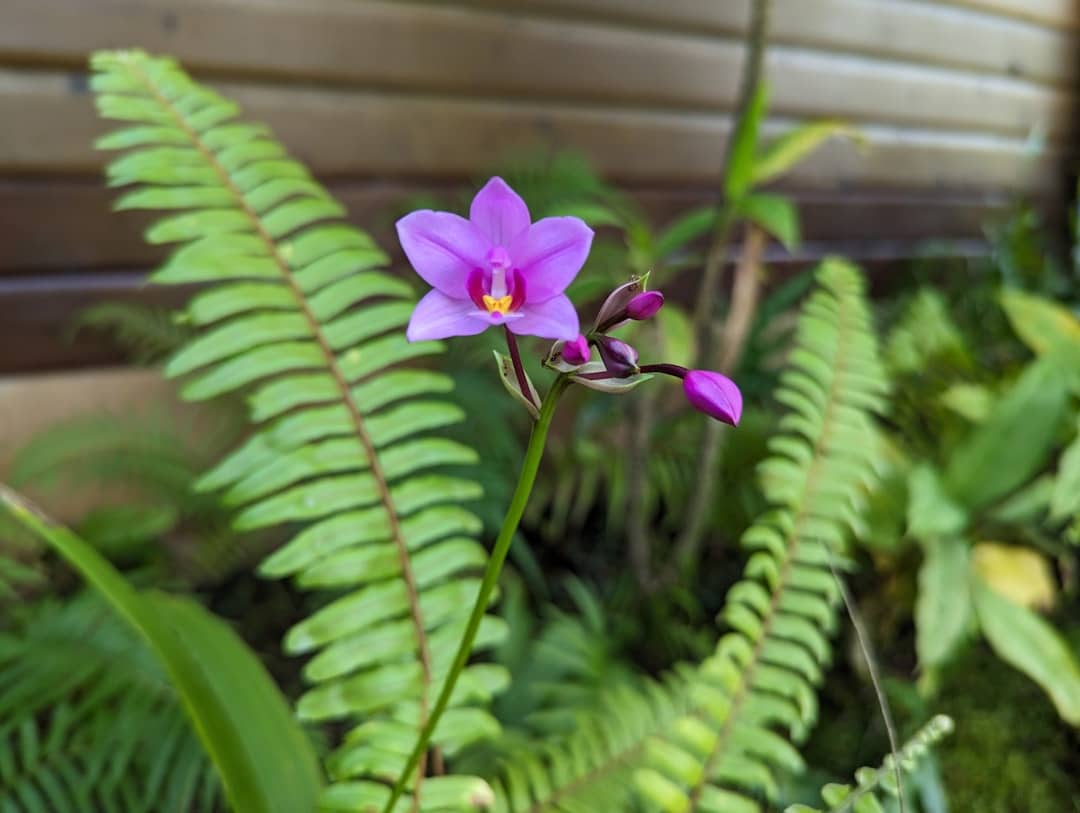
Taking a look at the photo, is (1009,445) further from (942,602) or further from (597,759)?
(597,759)

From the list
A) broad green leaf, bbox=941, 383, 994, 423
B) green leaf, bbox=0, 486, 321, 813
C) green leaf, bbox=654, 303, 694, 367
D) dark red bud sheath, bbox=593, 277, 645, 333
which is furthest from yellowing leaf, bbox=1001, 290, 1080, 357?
green leaf, bbox=0, 486, 321, 813

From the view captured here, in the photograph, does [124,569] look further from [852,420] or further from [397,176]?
[852,420]

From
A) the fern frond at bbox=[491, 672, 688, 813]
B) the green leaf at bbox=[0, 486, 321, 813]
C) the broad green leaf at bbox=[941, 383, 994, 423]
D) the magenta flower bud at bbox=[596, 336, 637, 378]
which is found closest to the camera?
the magenta flower bud at bbox=[596, 336, 637, 378]

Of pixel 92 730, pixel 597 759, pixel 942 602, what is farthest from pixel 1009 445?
pixel 92 730

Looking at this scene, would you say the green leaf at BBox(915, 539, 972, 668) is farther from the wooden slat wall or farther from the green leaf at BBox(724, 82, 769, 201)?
the wooden slat wall

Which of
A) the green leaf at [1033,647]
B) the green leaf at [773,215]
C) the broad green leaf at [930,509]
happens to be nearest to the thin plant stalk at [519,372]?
the green leaf at [773,215]

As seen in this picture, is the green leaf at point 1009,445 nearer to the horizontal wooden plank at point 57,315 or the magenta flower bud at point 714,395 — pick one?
the magenta flower bud at point 714,395
